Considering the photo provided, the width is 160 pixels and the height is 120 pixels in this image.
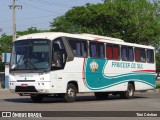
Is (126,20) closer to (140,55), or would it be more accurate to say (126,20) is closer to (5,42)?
(140,55)

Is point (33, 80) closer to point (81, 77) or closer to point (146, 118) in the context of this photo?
point (81, 77)

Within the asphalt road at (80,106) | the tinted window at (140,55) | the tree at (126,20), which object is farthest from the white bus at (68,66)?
the tree at (126,20)

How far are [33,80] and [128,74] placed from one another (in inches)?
333

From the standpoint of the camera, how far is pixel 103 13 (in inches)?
2013

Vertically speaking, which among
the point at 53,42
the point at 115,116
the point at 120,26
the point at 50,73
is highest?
the point at 120,26

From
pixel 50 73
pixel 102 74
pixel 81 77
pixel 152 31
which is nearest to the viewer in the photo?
pixel 50 73

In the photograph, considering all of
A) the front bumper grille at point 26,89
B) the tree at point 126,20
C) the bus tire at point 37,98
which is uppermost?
the tree at point 126,20

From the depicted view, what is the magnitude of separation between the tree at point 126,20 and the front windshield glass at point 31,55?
24999 mm

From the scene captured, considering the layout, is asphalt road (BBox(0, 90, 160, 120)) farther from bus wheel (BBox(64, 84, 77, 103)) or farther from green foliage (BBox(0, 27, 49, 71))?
green foliage (BBox(0, 27, 49, 71))

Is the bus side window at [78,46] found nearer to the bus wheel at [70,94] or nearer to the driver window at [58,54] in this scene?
the driver window at [58,54]

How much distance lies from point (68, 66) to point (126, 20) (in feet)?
82.2

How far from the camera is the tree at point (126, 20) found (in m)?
47.8

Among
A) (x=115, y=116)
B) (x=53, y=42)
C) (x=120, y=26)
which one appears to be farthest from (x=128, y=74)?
(x=120, y=26)

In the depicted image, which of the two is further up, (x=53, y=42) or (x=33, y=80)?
(x=53, y=42)
